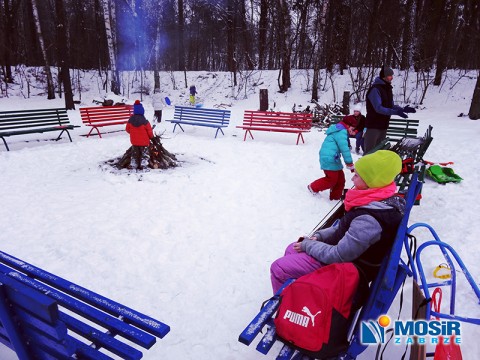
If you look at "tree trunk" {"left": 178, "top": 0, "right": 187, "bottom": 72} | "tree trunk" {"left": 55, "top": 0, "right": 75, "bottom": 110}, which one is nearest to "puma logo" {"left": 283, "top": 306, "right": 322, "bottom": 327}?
"tree trunk" {"left": 55, "top": 0, "right": 75, "bottom": 110}

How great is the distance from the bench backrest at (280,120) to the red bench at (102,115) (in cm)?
417

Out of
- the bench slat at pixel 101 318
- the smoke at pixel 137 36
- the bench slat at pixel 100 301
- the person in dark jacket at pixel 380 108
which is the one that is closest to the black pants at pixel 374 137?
the person in dark jacket at pixel 380 108

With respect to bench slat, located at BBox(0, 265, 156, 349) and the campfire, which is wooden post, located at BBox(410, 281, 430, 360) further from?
the campfire

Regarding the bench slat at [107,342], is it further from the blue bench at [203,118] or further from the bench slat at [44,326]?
the blue bench at [203,118]

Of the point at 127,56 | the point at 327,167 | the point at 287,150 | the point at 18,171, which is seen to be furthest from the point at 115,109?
the point at 127,56

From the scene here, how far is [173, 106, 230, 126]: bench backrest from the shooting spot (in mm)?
10367

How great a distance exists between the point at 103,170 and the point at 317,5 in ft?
65.2

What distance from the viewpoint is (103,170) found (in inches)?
257

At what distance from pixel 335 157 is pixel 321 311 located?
12.2 ft

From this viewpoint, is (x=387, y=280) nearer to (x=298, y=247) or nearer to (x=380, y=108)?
(x=298, y=247)

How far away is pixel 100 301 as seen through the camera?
2.09 metres

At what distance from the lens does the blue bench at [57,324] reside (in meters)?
1.42

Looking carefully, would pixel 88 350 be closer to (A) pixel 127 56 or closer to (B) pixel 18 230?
(B) pixel 18 230

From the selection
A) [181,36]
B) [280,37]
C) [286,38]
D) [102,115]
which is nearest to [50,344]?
[102,115]
